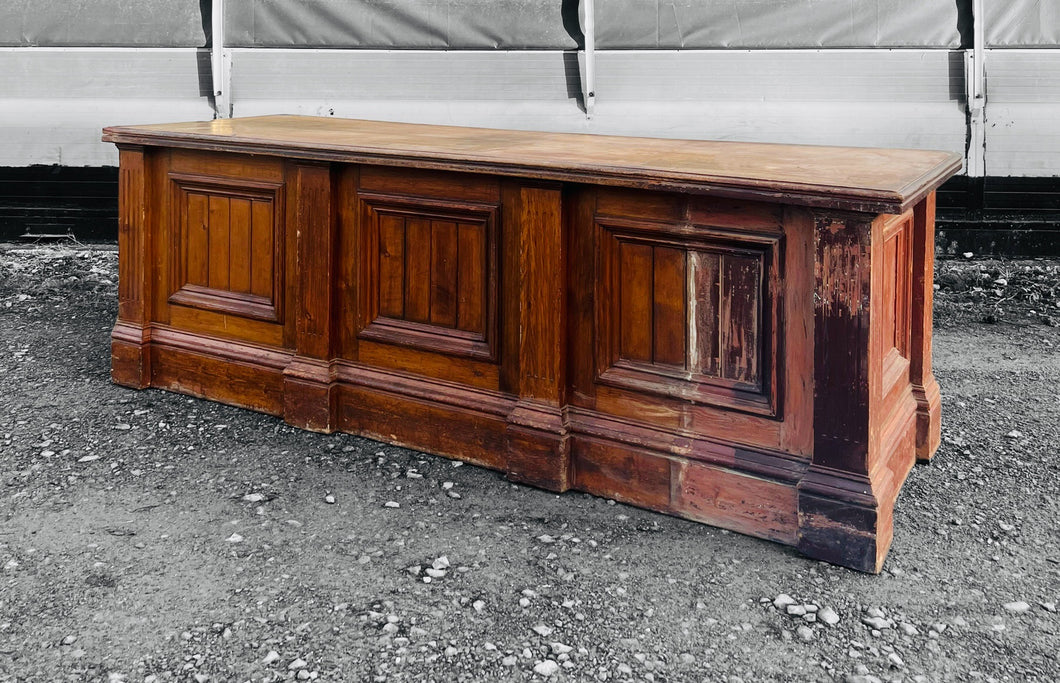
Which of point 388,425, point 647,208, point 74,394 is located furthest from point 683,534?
point 74,394

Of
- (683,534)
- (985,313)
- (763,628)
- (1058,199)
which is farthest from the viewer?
(1058,199)

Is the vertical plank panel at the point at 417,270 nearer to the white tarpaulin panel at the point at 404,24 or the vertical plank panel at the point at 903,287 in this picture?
the vertical plank panel at the point at 903,287

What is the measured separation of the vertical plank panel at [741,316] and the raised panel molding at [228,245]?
1.76 metres

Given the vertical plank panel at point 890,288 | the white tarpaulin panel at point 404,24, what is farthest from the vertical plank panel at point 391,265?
the white tarpaulin panel at point 404,24

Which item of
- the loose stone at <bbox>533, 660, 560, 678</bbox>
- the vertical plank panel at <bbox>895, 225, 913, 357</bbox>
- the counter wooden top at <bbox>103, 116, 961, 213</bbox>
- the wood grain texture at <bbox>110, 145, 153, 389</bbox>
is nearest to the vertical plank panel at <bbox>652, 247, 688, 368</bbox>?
the counter wooden top at <bbox>103, 116, 961, 213</bbox>

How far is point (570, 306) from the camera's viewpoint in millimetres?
3459

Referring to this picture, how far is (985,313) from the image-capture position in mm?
6129

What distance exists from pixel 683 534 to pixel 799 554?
335 mm

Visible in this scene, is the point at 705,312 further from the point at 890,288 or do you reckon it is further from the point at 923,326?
the point at 923,326

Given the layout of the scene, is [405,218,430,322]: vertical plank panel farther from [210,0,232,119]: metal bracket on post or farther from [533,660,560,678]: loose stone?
[210,0,232,119]: metal bracket on post

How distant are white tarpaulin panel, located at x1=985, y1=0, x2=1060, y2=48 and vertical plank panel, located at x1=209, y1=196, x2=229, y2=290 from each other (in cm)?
504

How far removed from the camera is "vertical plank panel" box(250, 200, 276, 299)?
414 centimetres

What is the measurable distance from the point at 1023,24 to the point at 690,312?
4.90 meters

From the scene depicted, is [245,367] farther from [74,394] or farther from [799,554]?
[799,554]
